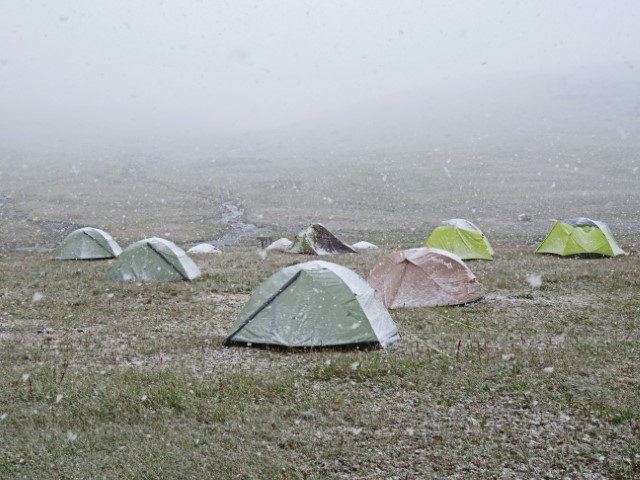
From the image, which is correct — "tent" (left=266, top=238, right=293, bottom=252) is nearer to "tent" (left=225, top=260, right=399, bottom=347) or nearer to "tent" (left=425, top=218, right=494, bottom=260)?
"tent" (left=425, top=218, right=494, bottom=260)

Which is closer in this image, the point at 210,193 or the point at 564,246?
the point at 564,246

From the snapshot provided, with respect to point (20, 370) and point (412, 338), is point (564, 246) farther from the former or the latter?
point (20, 370)

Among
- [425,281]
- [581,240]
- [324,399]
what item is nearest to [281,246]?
[581,240]

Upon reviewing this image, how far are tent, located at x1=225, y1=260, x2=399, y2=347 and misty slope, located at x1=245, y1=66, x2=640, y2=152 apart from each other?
9703 centimetres

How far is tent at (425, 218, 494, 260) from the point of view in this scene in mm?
24750

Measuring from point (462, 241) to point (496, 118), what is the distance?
Result: 388 ft

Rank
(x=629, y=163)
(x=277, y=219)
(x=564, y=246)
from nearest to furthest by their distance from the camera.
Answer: (x=564, y=246), (x=277, y=219), (x=629, y=163)

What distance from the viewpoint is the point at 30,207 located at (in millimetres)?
56125

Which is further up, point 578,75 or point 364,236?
point 578,75

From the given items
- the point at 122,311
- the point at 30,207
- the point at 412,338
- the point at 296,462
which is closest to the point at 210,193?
the point at 30,207

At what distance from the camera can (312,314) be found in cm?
1102

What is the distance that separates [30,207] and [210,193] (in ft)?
69.9

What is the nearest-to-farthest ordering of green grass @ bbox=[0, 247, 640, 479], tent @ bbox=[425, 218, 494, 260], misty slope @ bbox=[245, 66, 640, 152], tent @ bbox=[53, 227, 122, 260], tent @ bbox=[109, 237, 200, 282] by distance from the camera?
green grass @ bbox=[0, 247, 640, 479] < tent @ bbox=[109, 237, 200, 282] < tent @ bbox=[425, 218, 494, 260] < tent @ bbox=[53, 227, 122, 260] < misty slope @ bbox=[245, 66, 640, 152]

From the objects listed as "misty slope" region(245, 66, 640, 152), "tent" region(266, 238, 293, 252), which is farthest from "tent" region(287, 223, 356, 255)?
"misty slope" region(245, 66, 640, 152)
